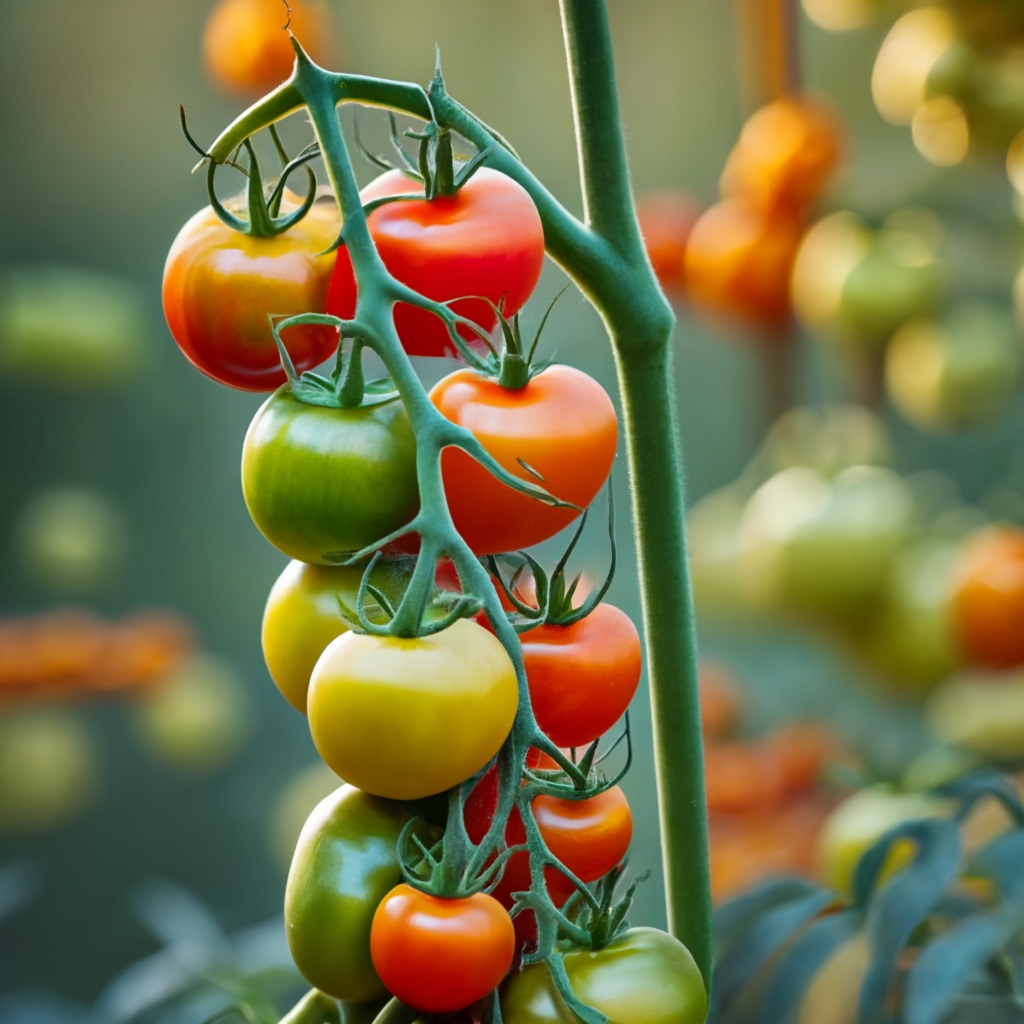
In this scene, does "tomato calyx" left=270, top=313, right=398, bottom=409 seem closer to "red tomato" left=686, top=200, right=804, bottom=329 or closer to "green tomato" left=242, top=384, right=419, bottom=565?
"green tomato" left=242, top=384, right=419, bottom=565

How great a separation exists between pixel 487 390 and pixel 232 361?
5 centimetres

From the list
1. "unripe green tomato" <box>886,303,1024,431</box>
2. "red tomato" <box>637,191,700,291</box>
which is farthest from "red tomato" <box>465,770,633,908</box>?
"red tomato" <box>637,191,700,291</box>

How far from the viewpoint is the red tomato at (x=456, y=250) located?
191mm

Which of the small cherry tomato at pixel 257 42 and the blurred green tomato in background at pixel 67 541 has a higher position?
the small cherry tomato at pixel 257 42

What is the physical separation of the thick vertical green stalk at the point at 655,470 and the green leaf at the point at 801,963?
0.09 metres

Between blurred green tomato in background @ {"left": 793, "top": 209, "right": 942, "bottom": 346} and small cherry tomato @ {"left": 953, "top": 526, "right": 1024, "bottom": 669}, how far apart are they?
0.21 meters

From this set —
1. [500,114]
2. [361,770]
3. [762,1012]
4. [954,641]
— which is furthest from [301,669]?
[500,114]

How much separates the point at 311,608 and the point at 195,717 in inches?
34.1

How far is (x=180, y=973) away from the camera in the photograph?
392 mm

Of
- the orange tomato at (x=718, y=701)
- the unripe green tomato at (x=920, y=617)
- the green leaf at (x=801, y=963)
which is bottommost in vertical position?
the orange tomato at (x=718, y=701)

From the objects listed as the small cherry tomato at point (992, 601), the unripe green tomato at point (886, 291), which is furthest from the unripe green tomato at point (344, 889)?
the unripe green tomato at point (886, 291)

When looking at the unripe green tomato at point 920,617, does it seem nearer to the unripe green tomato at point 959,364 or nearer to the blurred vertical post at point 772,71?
the unripe green tomato at point 959,364

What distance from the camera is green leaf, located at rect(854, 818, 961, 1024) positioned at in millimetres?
286

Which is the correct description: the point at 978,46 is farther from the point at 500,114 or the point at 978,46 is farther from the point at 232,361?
the point at 232,361
